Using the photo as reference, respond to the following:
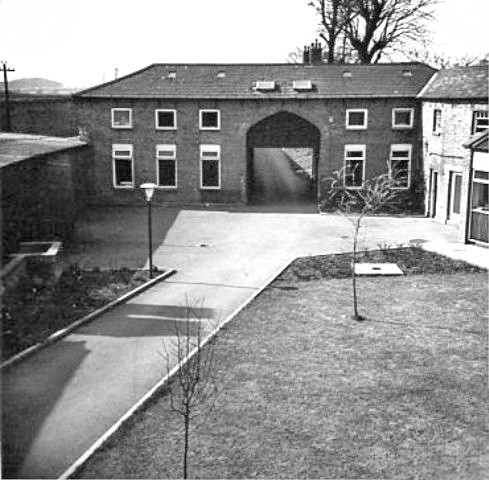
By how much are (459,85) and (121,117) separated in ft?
53.1

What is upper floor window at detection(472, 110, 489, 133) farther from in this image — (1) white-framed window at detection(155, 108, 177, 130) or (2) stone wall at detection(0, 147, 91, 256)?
(2) stone wall at detection(0, 147, 91, 256)

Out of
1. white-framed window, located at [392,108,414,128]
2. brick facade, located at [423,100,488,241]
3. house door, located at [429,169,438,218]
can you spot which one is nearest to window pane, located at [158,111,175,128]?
white-framed window, located at [392,108,414,128]

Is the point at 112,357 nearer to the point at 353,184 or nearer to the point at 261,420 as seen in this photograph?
the point at 261,420

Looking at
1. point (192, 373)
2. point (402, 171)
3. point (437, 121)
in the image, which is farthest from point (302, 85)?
point (192, 373)

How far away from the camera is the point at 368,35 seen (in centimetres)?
4228

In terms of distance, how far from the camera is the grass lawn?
28.4 feet

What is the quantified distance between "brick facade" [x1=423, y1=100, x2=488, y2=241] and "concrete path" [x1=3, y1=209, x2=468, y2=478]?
1251mm

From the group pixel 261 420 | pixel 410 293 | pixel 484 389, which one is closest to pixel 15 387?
pixel 261 420

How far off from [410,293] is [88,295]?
8546 millimetres

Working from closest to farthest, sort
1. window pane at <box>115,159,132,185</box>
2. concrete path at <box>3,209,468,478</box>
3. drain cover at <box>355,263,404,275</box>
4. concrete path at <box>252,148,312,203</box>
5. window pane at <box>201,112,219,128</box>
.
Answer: concrete path at <box>3,209,468,478</box>
drain cover at <box>355,263,404,275</box>
window pane at <box>201,112,219,128</box>
window pane at <box>115,159,132,185</box>
concrete path at <box>252,148,312,203</box>

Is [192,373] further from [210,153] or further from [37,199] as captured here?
[210,153]

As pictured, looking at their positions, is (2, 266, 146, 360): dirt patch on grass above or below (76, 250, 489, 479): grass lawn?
above

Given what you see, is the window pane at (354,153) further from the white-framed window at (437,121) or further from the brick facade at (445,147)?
the white-framed window at (437,121)

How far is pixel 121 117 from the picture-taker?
3209 centimetres
